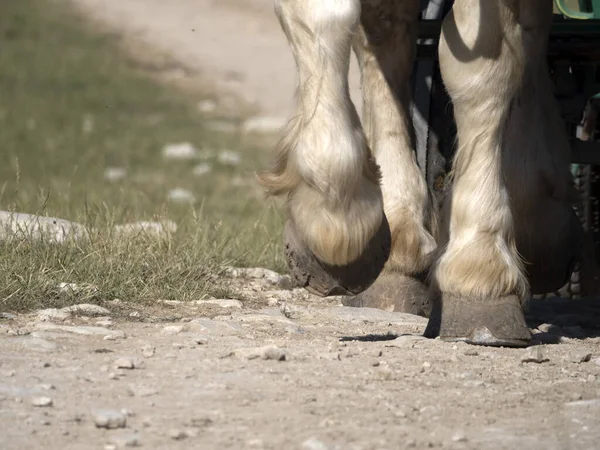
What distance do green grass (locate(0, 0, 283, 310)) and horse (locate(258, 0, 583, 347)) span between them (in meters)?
0.78

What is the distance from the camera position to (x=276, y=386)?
9.05 feet

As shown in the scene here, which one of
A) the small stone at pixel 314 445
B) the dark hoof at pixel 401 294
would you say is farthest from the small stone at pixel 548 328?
the small stone at pixel 314 445

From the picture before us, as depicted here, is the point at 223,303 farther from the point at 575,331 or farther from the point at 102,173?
the point at 102,173

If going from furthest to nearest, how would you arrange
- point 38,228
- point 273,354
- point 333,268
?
1. point 38,228
2. point 333,268
3. point 273,354

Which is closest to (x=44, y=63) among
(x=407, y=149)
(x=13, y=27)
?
(x=13, y=27)

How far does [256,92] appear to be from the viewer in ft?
52.9

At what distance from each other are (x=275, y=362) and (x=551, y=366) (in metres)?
0.71

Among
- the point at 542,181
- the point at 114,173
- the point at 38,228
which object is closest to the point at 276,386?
the point at 542,181

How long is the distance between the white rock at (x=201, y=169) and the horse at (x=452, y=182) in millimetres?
6163

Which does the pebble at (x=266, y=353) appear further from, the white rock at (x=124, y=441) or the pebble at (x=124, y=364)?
the white rock at (x=124, y=441)

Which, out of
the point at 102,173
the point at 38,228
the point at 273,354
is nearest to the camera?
the point at 273,354

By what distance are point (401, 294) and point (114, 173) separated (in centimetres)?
610

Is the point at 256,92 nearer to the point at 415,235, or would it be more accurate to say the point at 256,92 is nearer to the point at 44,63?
the point at 44,63

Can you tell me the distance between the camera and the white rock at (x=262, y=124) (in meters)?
13.3
